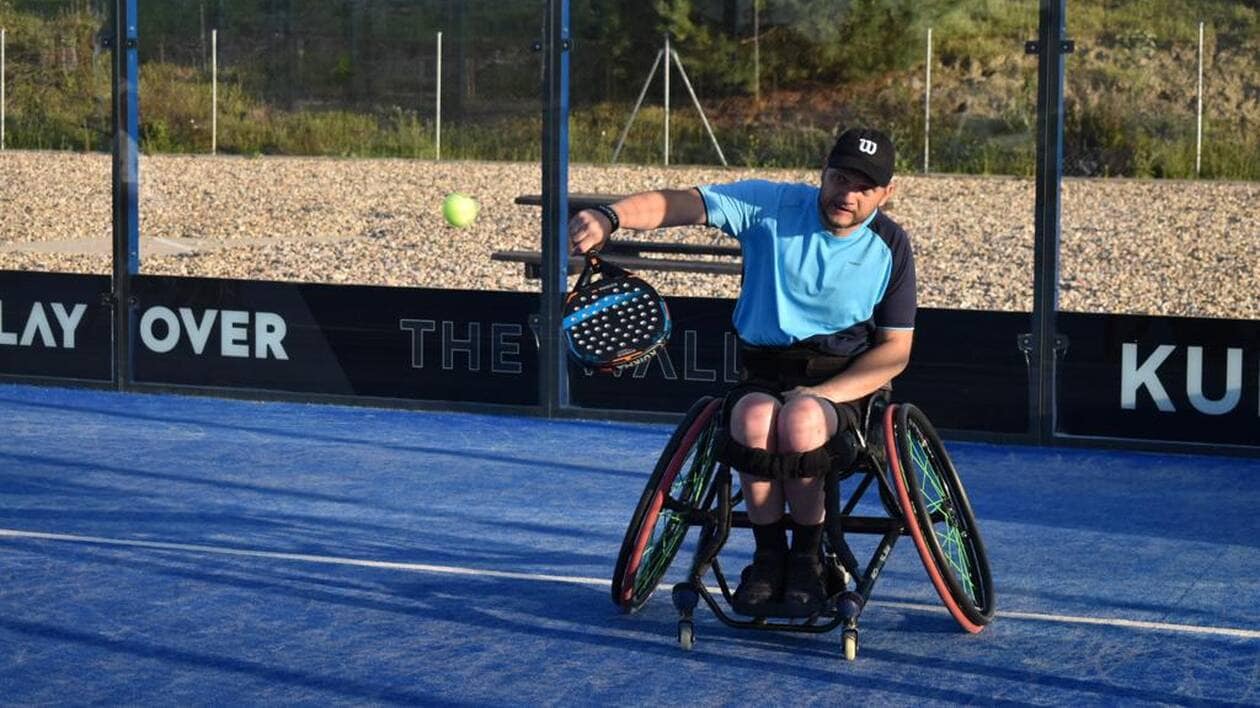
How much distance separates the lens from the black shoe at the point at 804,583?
5.90m

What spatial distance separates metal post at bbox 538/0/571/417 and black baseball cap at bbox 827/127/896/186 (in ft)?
14.1

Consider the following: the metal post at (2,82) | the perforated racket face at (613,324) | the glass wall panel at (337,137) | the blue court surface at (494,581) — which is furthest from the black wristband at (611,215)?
the metal post at (2,82)

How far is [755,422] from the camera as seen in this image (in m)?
5.79

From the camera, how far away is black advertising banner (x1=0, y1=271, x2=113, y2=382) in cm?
1088

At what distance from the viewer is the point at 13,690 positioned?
545cm

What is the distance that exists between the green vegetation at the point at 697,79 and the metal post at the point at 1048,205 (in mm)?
140

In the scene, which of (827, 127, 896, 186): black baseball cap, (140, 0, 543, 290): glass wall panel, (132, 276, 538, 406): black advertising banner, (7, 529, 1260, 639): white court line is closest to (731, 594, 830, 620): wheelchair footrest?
(7, 529, 1260, 639): white court line

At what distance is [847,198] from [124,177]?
5730 mm

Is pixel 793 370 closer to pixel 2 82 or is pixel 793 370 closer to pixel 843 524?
pixel 843 524

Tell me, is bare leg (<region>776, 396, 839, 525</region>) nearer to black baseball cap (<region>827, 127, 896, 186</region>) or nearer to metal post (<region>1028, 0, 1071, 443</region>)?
black baseball cap (<region>827, 127, 896, 186</region>)

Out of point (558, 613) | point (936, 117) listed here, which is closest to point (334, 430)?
point (936, 117)

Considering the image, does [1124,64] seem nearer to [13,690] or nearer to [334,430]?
[334,430]

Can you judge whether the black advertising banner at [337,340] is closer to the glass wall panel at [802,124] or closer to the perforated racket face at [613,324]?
the glass wall panel at [802,124]

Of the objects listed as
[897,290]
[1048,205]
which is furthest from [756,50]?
[897,290]
